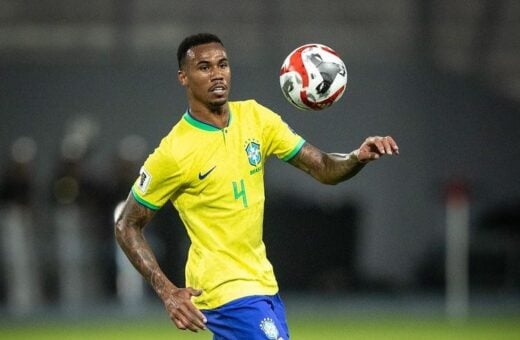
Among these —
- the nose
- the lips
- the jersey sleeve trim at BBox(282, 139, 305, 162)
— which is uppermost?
the nose

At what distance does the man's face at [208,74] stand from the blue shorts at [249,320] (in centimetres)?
109

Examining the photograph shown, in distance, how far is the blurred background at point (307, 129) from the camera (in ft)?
53.9

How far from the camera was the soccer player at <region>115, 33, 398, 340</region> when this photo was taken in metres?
6.52

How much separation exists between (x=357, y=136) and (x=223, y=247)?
11.2 m

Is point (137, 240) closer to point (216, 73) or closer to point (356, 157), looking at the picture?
point (216, 73)

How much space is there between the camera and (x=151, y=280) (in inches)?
256

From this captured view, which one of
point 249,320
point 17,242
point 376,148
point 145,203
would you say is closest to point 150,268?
point 145,203

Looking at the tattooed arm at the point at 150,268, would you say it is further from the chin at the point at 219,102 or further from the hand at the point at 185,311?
the chin at the point at 219,102

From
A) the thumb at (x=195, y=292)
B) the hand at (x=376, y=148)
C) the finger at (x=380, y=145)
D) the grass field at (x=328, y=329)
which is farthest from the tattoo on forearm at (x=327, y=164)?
the grass field at (x=328, y=329)

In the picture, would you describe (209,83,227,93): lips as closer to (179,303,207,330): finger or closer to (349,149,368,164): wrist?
(349,149,368,164): wrist

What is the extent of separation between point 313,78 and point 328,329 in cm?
684

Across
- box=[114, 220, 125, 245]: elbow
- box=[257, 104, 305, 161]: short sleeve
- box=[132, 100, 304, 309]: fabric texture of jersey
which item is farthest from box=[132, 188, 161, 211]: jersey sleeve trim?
box=[257, 104, 305, 161]: short sleeve

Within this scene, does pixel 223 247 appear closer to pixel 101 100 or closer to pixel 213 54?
pixel 213 54

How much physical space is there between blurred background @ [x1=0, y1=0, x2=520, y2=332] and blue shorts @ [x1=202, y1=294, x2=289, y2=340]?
9.58 m
